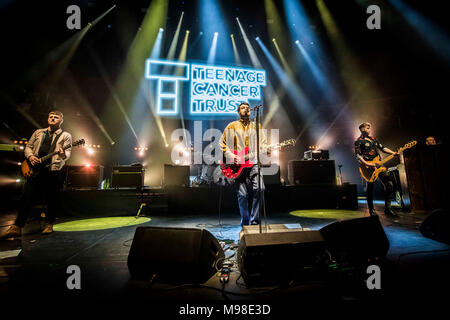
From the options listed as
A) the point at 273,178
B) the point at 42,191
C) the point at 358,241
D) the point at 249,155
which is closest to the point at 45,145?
the point at 42,191

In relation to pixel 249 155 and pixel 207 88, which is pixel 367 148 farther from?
pixel 207 88

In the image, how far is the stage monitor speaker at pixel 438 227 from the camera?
228cm

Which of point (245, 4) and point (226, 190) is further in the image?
point (245, 4)

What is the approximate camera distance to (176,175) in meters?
5.21

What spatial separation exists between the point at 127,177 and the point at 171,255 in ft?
16.4

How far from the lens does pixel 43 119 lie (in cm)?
735

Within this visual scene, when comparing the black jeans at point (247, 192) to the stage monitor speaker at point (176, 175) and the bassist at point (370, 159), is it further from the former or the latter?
the bassist at point (370, 159)

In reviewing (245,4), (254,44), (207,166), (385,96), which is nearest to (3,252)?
(207,166)

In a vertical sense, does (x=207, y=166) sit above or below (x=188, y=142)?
below

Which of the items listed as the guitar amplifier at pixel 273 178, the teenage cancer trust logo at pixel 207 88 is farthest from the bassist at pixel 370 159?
the teenage cancer trust logo at pixel 207 88

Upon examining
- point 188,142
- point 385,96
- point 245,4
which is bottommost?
point 188,142

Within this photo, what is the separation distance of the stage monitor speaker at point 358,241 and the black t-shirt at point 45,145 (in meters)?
4.28

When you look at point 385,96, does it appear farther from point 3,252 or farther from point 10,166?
point 10,166

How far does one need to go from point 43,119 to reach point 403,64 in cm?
1347
